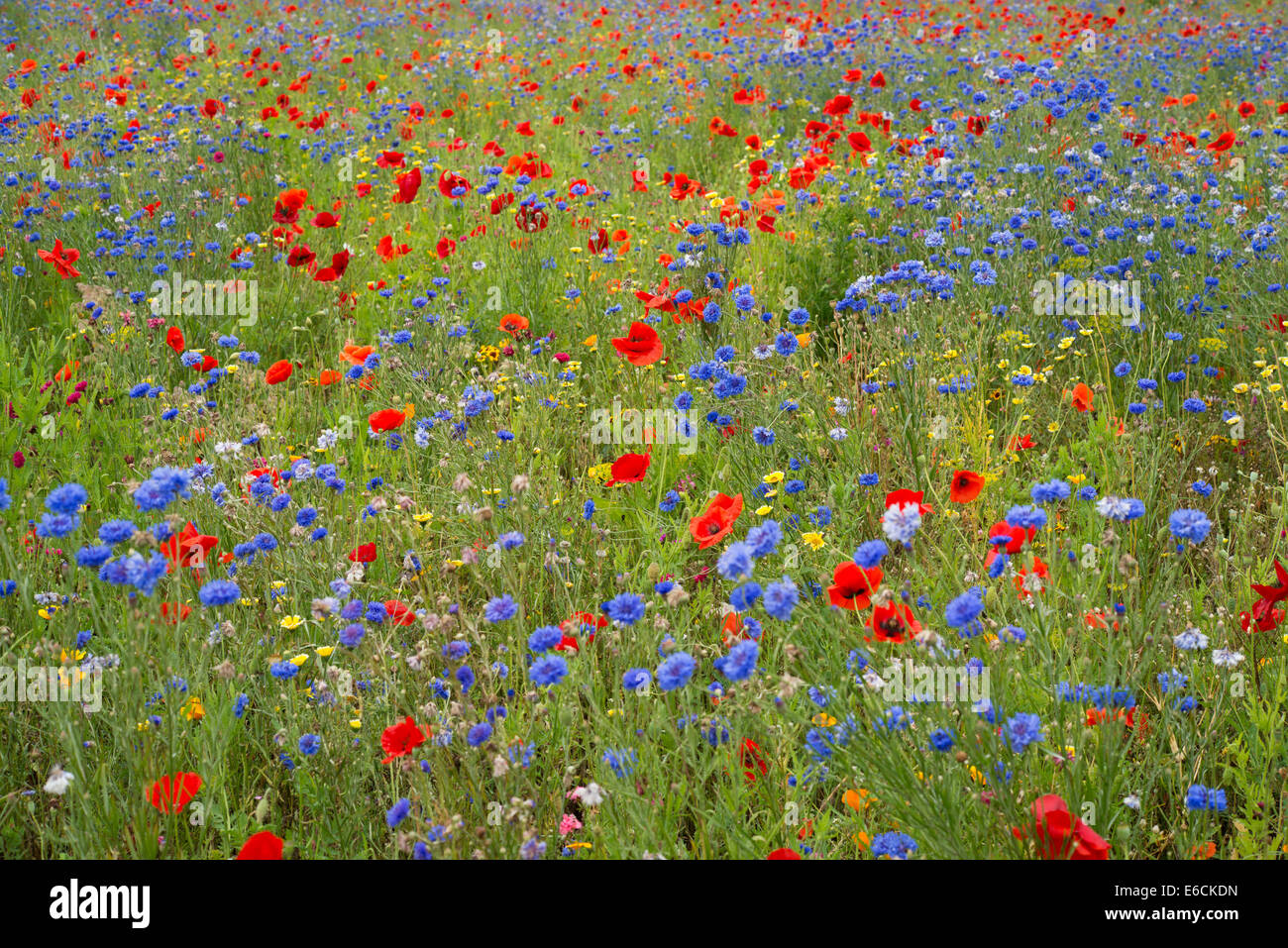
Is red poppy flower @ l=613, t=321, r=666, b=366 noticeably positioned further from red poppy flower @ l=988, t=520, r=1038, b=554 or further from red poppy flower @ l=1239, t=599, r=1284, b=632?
red poppy flower @ l=1239, t=599, r=1284, b=632

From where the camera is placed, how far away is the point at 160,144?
5.39m

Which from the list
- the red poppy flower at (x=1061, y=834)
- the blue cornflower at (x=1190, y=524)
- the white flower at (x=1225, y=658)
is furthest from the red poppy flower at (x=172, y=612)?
the white flower at (x=1225, y=658)

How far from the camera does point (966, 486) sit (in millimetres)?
2064

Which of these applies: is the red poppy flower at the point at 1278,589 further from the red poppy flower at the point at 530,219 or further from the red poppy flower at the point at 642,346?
the red poppy flower at the point at 530,219

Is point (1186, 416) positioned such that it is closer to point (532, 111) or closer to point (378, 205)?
point (378, 205)

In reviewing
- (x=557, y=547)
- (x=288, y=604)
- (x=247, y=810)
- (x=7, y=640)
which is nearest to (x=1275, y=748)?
(x=557, y=547)

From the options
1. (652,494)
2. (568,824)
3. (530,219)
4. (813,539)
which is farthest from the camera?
(530,219)

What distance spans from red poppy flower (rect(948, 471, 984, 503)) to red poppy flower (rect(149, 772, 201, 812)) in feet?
5.14

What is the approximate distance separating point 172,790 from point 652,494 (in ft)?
5.40

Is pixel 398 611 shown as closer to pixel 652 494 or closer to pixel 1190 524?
pixel 652 494

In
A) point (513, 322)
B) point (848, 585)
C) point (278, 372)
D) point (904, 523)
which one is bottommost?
point (848, 585)

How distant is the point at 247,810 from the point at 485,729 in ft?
2.40

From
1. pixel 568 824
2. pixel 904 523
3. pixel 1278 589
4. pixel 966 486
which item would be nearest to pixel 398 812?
pixel 568 824
